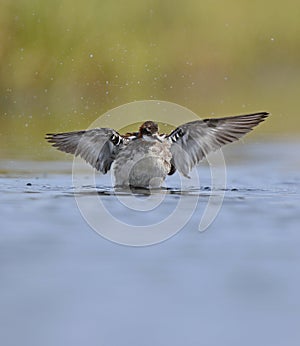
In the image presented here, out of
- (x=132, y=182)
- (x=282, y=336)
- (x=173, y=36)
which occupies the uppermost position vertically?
(x=173, y=36)

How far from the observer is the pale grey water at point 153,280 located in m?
5.07

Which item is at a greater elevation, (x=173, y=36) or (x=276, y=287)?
(x=173, y=36)

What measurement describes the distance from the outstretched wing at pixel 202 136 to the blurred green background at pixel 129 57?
4577mm

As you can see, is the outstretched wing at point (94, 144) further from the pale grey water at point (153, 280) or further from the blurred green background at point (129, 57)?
the blurred green background at point (129, 57)

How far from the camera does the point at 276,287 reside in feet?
19.2

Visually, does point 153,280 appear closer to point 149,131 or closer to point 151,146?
point 151,146

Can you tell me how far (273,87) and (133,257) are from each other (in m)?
17.3

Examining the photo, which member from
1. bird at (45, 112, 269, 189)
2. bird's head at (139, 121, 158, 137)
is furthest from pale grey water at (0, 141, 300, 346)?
bird's head at (139, 121, 158, 137)

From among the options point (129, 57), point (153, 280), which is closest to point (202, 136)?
point (153, 280)

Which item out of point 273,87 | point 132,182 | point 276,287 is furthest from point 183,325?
point 273,87

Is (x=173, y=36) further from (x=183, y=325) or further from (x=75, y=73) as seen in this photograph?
(x=183, y=325)

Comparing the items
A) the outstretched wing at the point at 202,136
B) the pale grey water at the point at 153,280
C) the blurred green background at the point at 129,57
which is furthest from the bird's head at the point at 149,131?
the blurred green background at the point at 129,57

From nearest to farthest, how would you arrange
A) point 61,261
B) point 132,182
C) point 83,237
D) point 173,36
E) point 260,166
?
point 61,261, point 83,237, point 132,182, point 260,166, point 173,36

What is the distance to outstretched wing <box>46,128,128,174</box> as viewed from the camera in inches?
398
